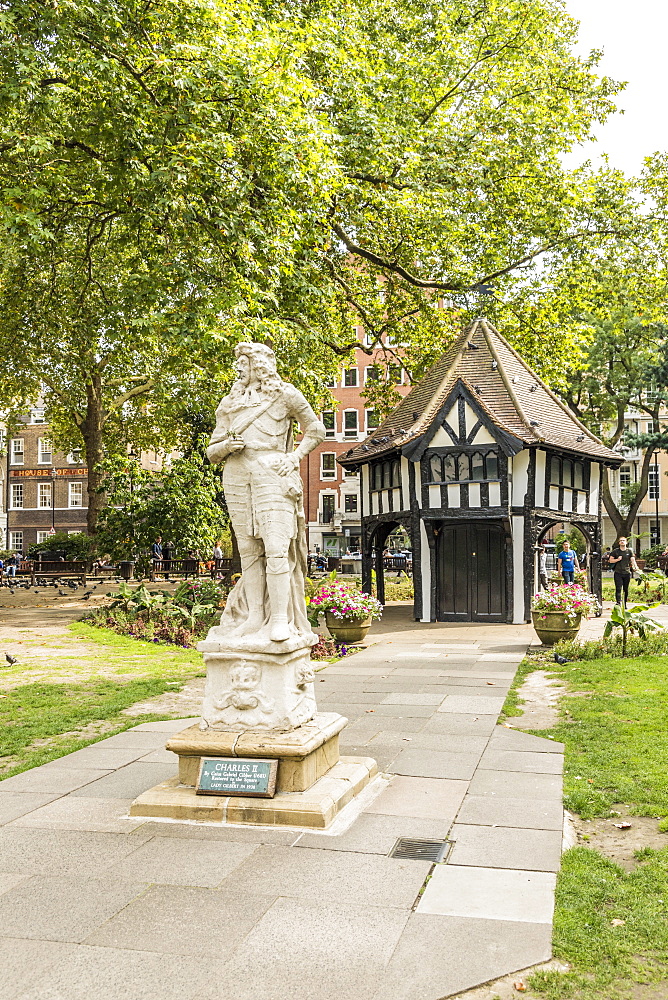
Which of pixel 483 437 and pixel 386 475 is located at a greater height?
pixel 483 437

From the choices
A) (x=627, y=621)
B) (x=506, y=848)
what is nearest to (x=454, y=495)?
(x=627, y=621)

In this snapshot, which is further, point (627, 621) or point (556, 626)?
point (556, 626)

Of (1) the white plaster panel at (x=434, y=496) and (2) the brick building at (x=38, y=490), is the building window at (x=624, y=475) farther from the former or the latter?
(1) the white plaster panel at (x=434, y=496)

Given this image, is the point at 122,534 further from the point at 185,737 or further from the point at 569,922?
the point at 569,922

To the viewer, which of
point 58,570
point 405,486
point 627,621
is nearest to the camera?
point 627,621

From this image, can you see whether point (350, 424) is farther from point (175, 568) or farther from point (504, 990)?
point (504, 990)

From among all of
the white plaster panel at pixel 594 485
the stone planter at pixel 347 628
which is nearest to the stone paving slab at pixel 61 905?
the stone planter at pixel 347 628

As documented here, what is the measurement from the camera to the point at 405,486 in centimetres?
2225

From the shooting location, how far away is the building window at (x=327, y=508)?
194ft

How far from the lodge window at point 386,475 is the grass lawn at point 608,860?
11187 mm

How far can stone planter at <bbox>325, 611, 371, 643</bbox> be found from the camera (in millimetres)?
17078

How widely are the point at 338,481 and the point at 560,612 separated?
43.5 meters

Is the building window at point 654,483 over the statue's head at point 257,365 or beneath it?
over

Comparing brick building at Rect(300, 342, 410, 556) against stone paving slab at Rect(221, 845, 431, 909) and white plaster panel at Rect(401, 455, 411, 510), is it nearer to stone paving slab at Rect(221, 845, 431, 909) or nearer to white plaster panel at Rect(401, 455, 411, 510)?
white plaster panel at Rect(401, 455, 411, 510)
